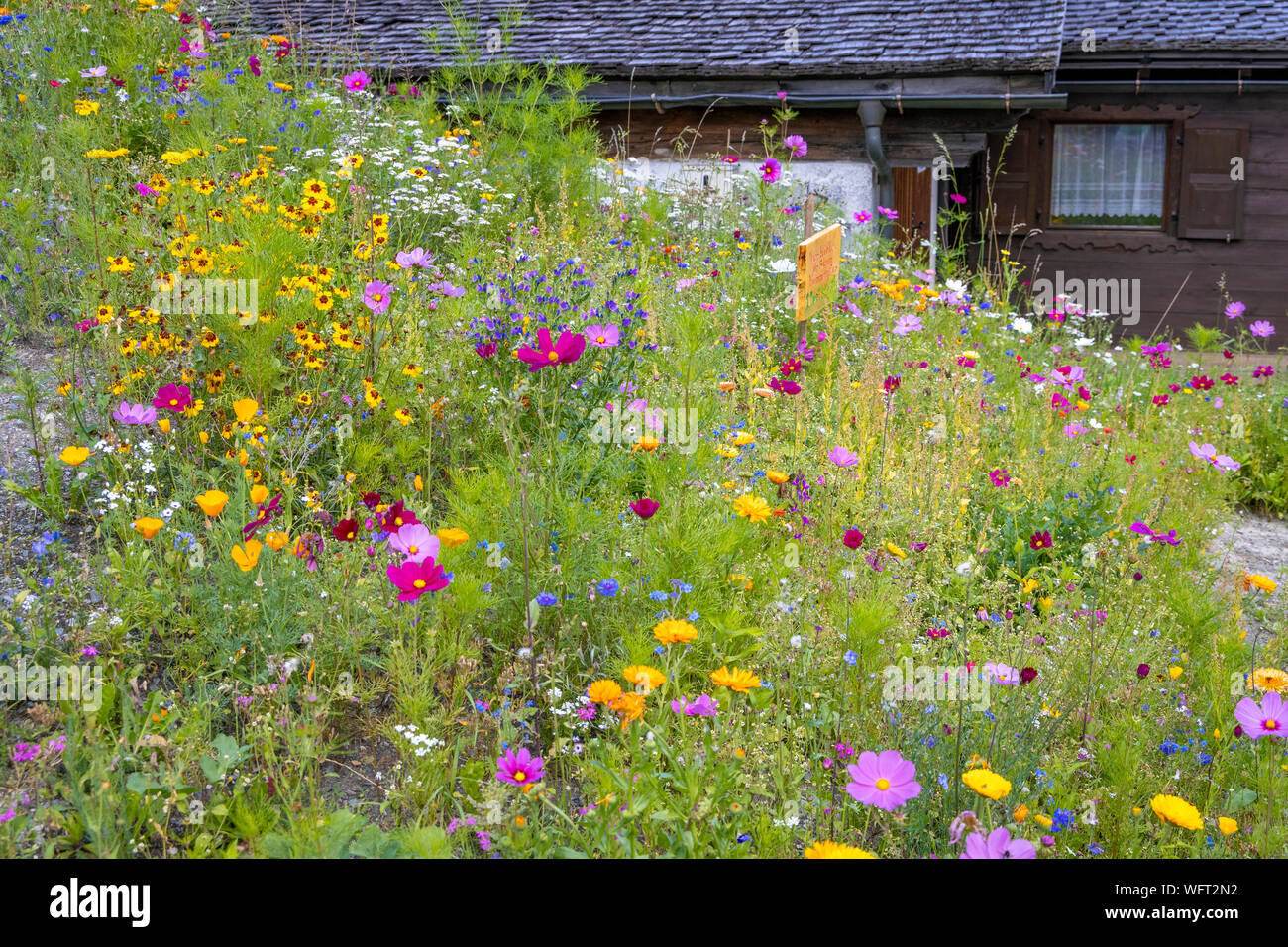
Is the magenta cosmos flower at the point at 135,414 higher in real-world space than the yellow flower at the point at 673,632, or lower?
higher

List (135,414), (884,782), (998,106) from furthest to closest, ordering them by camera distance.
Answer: (998,106) < (135,414) < (884,782)

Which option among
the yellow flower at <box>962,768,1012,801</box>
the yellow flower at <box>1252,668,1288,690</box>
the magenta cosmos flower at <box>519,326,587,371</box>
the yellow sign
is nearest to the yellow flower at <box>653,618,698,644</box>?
the yellow flower at <box>962,768,1012,801</box>

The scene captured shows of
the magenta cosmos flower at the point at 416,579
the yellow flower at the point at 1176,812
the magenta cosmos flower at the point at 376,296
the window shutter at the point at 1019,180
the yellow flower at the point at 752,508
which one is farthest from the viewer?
the window shutter at the point at 1019,180

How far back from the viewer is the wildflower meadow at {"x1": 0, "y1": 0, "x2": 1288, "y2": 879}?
77.7 inches

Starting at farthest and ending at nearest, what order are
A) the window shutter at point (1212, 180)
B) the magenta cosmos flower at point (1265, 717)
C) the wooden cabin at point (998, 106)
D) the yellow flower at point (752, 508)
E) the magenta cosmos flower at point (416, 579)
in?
the window shutter at point (1212, 180) → the wooden cabin at point (998, 106) → the yellow flower at point (752, 508) → the magenta cosmos flower at point (1265, 717) → the magenta cosmos flower at point (416, 579)

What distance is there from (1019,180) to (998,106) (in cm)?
175

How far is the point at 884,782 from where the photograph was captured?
1.62 metres

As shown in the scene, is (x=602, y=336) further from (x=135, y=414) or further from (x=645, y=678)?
(x=645, y=678)

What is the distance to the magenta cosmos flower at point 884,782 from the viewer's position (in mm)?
1603

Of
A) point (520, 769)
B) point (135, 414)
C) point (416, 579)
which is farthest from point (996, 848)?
point (135, 414)

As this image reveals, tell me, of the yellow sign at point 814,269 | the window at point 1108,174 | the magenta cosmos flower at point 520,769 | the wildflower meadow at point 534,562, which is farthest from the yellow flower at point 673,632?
the window at point 1108,174

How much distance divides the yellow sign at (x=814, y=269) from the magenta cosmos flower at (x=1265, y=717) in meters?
2.52

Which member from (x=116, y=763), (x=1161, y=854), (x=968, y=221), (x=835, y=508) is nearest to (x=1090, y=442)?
(x=835, y=508)

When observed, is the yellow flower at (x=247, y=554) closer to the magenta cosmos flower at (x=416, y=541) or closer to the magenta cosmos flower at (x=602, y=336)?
the magenta cosmos flower at (x=416, y=541)
